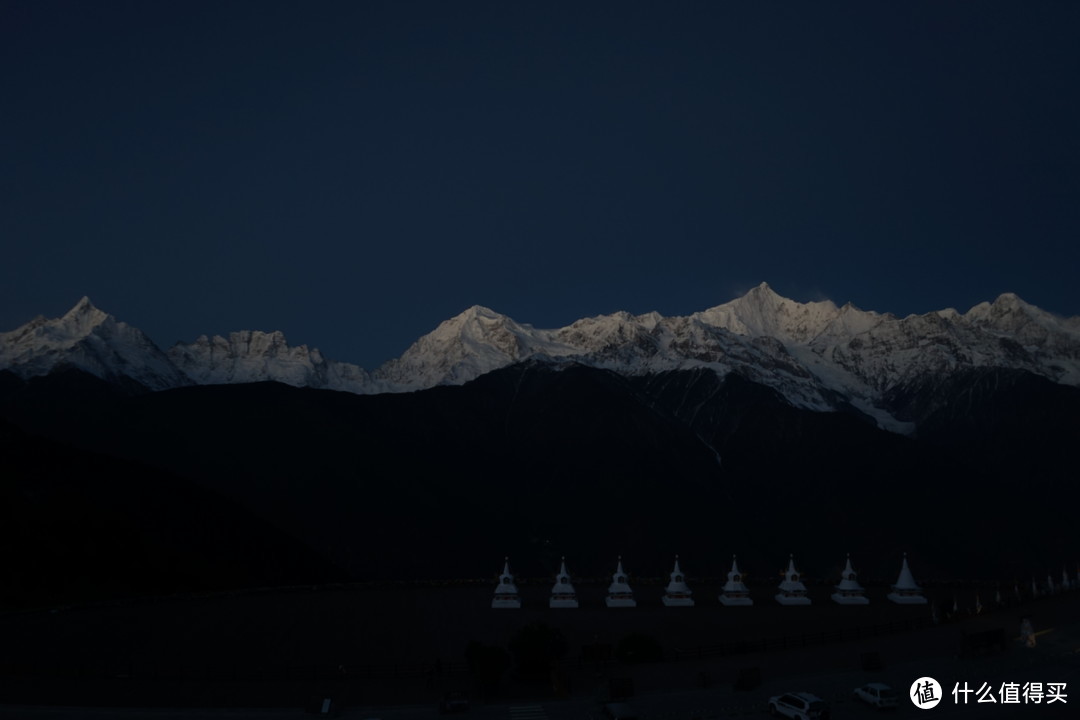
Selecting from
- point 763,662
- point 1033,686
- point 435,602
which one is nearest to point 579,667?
point 763,662

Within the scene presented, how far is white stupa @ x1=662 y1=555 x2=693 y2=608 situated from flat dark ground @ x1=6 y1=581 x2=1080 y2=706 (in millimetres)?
1216

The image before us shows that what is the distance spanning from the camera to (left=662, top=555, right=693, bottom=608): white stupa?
299 ft

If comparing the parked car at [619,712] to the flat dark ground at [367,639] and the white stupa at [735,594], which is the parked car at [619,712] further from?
the white stupa at [735,594]

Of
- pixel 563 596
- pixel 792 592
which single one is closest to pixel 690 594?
pixel 792 592

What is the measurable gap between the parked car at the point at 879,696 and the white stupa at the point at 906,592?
4031cm

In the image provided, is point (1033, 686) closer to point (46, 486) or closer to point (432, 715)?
point (432, 715)

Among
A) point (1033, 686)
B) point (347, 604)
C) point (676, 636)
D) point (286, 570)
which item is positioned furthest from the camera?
point (286, 570)

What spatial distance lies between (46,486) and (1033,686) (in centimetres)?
11615

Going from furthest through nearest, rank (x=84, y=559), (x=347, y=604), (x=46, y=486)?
(x=46, y=486), (x=84, y=559), (x=347, y=604)

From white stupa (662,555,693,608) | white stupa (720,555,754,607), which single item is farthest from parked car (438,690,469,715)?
white stupa (720,555,754,607)

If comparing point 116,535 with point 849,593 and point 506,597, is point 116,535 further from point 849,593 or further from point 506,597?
point 849,593

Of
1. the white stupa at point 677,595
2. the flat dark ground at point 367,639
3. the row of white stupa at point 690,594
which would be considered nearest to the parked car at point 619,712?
the flat dark ground at point 367,639

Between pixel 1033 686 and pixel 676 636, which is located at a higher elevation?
pixel 676 636

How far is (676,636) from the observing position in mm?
80375
